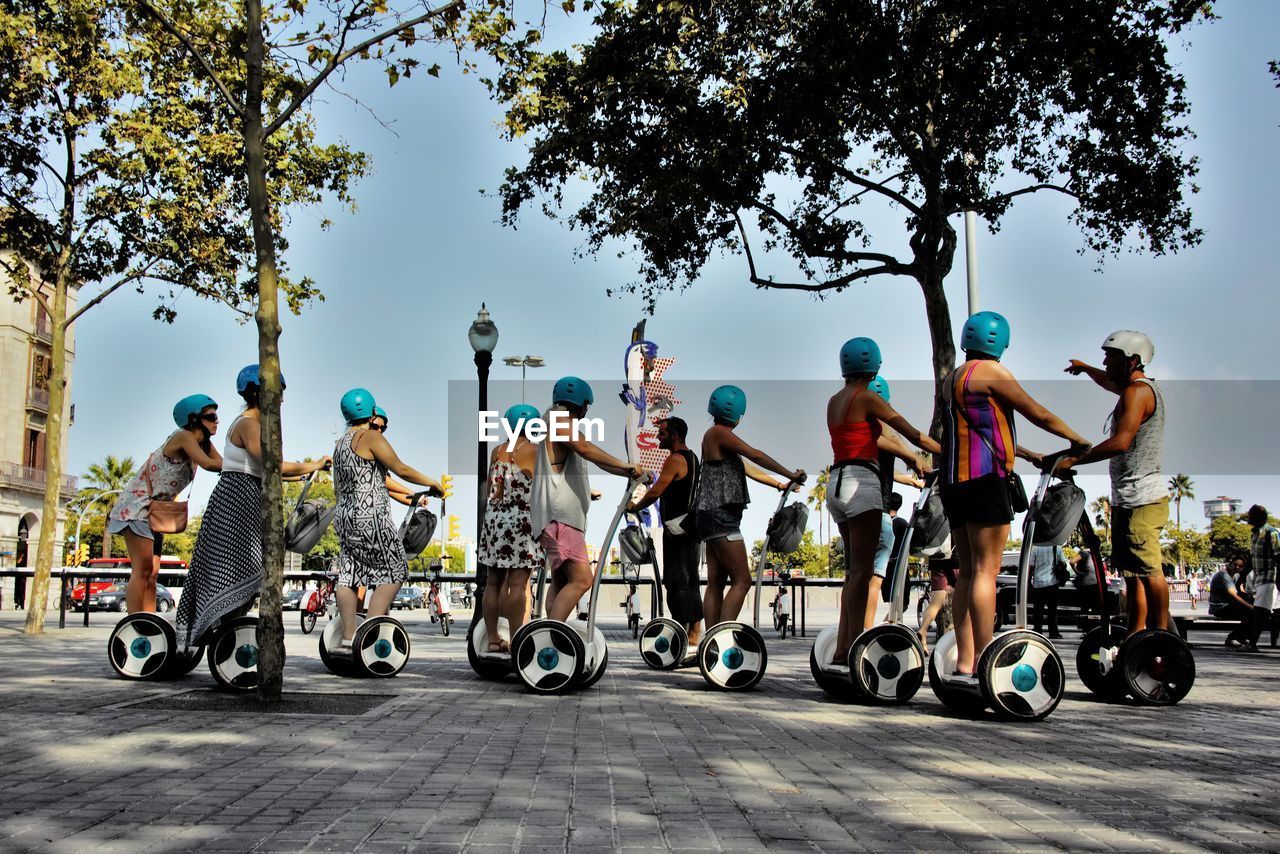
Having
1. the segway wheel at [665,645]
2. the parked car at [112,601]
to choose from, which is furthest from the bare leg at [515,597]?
the parked car at [112,601]

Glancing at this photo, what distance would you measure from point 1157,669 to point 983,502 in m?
1.84

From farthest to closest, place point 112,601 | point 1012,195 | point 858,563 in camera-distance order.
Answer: point 112,601
point 1012,195
point 858,563

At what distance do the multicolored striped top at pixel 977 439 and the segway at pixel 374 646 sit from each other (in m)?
4.14

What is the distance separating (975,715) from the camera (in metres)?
6.23

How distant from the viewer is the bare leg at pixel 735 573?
844cm

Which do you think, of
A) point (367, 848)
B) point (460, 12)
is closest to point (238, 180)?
point (460, 12)

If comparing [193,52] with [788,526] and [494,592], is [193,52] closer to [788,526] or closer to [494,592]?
[494,592]

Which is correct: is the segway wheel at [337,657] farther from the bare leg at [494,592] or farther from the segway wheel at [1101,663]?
the segway wheel at [1101,663]

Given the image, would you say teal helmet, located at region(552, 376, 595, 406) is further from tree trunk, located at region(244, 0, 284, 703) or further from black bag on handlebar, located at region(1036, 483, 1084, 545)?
black bag on handlebar, located at region(1036, 483, 1084, 545)

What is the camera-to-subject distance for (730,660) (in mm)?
7828

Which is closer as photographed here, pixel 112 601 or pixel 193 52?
pixel 193 52

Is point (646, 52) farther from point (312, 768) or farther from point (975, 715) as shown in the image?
point (312, 768)

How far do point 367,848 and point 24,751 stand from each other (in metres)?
2.31

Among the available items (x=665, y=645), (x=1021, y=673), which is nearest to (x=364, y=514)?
(x=665, y=645)
